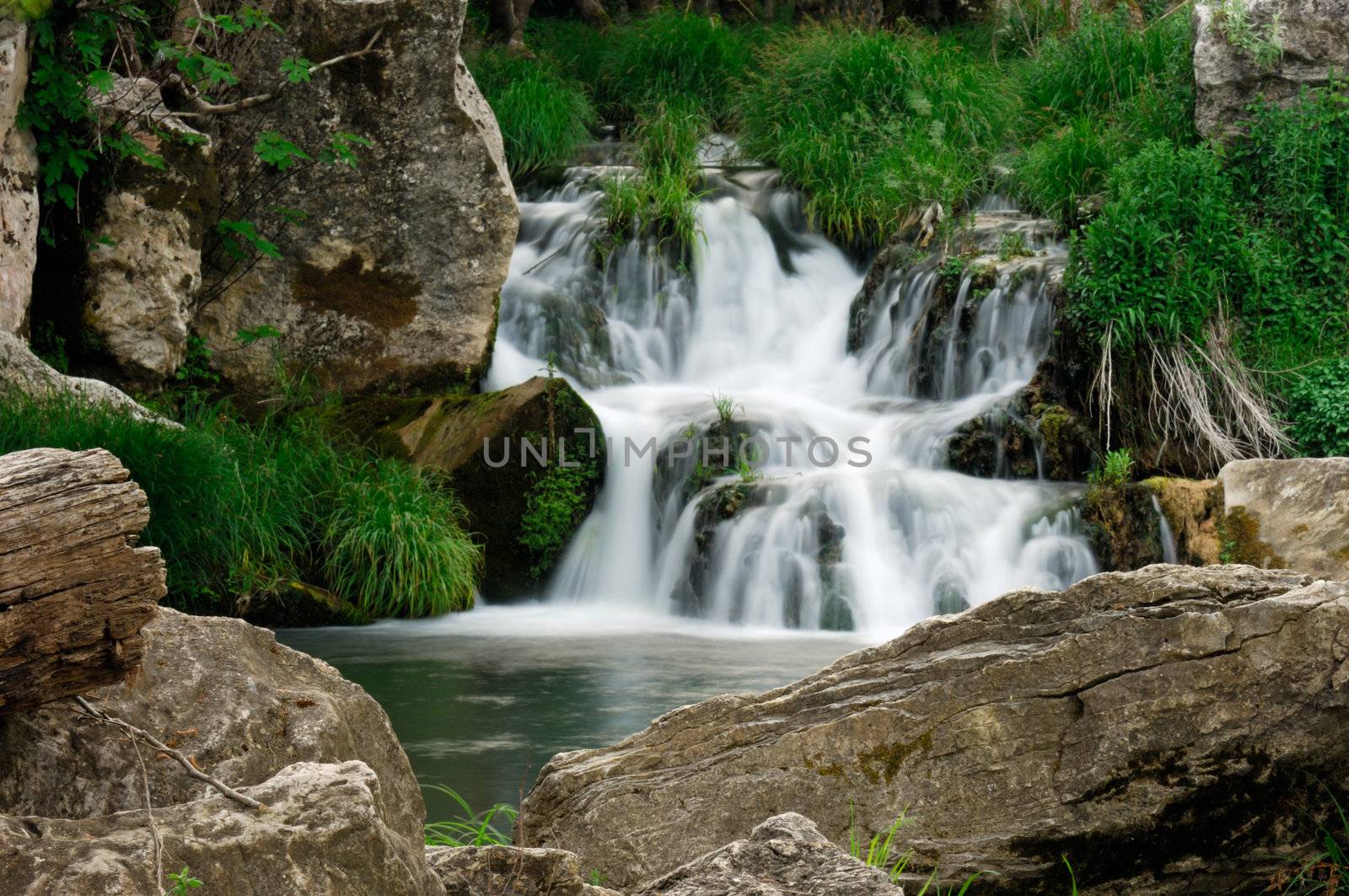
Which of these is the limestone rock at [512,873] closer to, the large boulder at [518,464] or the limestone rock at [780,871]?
the limestone rock at [780,871]

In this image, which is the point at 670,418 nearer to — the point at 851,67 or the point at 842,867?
the point at 851,67

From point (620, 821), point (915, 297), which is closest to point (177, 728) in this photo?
point (620, 821)

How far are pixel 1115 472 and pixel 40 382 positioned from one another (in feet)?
20.3

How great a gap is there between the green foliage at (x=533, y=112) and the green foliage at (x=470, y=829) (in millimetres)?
9157

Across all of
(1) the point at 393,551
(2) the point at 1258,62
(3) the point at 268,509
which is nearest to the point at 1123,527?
(2) the point at 1258,62

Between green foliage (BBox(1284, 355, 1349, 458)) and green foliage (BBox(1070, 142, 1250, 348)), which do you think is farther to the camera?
green foliage (BBox(1070, 142, 1250, 348))

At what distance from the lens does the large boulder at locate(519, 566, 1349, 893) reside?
120 inches

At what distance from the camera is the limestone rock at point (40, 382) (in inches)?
284

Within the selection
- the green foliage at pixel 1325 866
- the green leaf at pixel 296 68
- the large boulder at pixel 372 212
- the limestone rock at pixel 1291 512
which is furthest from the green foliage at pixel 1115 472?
the green leaf at pixel 296 68

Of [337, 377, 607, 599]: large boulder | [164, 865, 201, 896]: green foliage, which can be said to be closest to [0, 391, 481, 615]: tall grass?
[337, 377, 607, 599]: large boulder

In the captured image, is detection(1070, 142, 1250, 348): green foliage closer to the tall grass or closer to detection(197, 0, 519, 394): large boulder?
detection(197, 0, 519, 394): large boulder

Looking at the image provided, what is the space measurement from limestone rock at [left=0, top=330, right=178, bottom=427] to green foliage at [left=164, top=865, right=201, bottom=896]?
235 inches

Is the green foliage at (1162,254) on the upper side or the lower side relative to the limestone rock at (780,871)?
upper

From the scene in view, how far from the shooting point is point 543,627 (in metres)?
8.17
